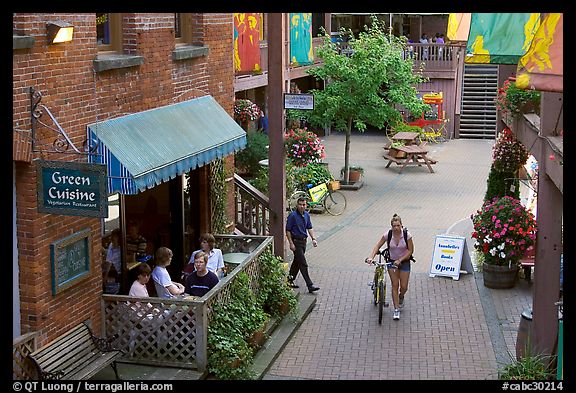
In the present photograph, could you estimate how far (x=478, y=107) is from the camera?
3862 centimetres

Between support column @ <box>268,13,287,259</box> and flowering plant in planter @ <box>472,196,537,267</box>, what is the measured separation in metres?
3.40

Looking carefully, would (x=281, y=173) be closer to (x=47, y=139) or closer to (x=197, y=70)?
(x=197, y=70)

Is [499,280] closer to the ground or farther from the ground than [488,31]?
closer to the ground

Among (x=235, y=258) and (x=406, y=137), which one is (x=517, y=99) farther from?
(x=406, y=137)

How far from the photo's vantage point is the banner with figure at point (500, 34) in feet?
42.2

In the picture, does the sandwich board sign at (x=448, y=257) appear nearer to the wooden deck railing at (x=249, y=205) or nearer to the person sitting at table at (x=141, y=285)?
the wooden deck railing at (x=249, y=205)

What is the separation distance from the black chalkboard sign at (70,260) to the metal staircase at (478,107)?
29.2 m

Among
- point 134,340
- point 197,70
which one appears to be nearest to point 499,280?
point 197,70

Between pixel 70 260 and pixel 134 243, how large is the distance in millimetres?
3107

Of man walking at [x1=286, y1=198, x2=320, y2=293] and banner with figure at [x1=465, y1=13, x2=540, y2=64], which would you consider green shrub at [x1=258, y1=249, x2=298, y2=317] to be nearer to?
man walking at [x1=286, y1=198, x2=320, y2=293]

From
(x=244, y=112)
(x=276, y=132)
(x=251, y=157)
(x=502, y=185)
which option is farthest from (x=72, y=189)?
(x=251, y=157)

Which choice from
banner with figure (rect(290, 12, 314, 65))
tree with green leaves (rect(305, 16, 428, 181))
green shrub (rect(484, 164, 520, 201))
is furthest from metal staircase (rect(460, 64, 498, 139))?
green shrub (rect(484, 164, 520, 201))
